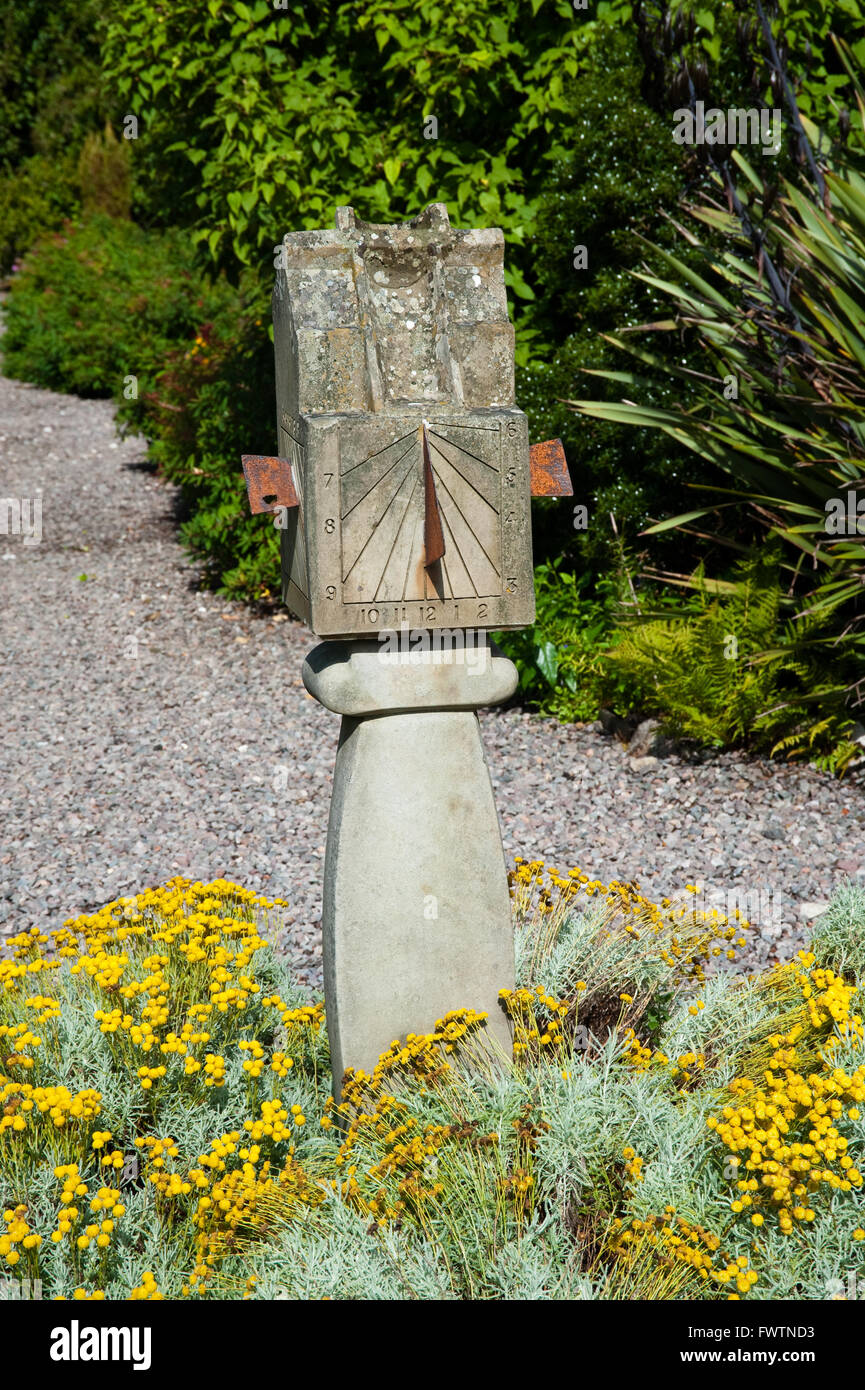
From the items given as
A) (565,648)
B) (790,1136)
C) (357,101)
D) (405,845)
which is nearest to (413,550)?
(405,845)

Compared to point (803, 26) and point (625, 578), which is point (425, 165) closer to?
point (803, 26)

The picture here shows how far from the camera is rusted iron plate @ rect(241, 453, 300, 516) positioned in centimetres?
275

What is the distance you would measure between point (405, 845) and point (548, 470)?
93 cm

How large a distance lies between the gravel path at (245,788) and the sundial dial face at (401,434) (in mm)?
1596

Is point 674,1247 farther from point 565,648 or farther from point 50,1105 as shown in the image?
point 565,648

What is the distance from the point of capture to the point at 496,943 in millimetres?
3000

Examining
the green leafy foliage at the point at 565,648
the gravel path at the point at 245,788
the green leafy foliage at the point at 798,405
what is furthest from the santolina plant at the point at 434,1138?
the green leafy foliage at the point at 565,648

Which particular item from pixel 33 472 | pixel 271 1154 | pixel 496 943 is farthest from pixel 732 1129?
pixel 33 472

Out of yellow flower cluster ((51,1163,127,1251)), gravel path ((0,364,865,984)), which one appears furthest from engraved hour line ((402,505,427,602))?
gravel path ((0,364,865,984))

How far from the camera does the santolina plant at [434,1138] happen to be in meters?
2.38

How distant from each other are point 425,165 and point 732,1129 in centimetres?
513

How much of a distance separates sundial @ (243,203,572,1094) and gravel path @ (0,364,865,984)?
3.41 ft

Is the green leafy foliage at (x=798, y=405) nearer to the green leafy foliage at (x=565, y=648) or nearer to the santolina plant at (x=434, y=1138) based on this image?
the green leafy foliage at (x=565, y=648)

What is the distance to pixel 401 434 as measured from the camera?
2705 mm
